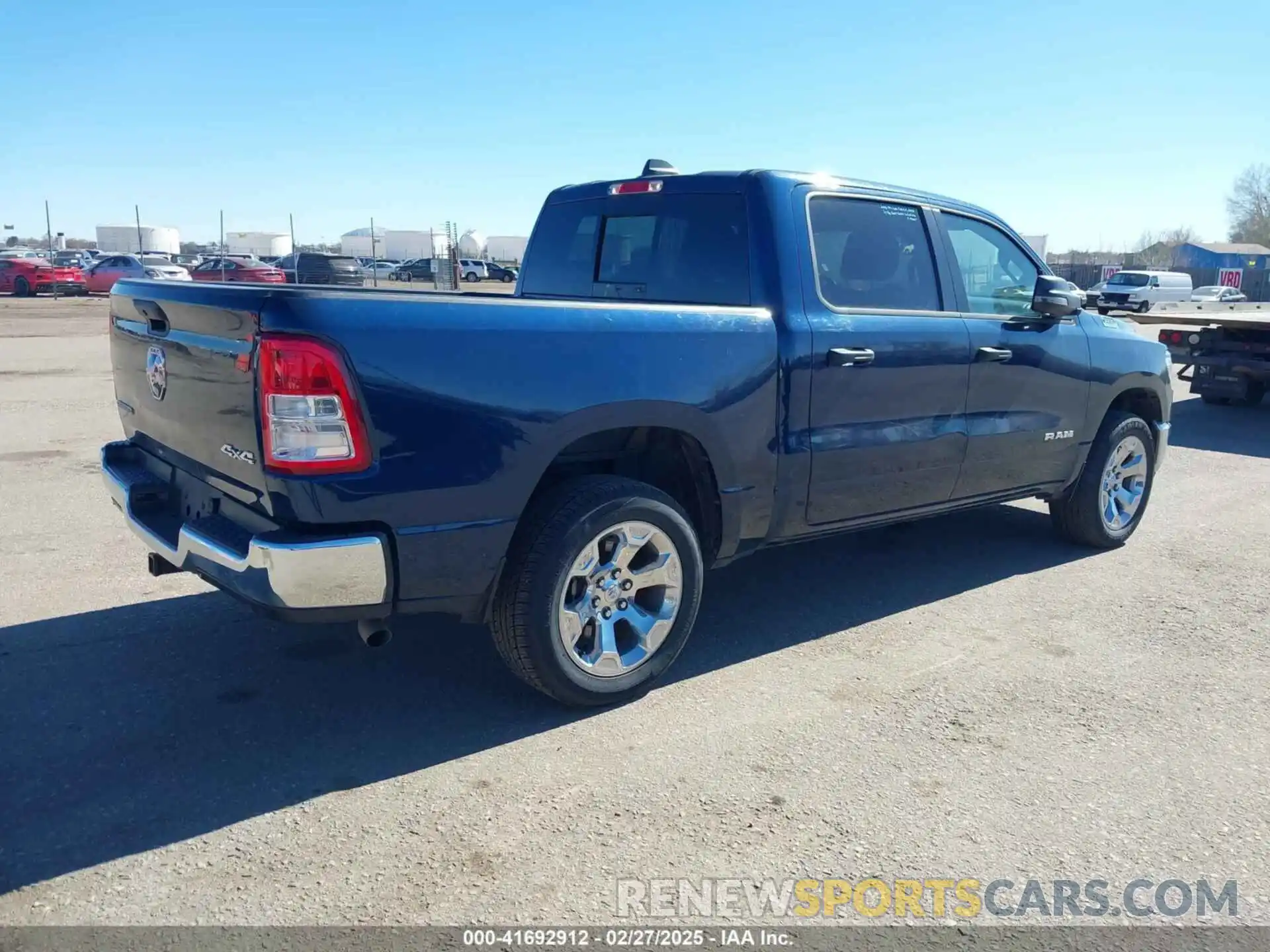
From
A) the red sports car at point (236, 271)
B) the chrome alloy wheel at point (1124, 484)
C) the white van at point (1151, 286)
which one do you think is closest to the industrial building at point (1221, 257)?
the white van at point (1151, 286)

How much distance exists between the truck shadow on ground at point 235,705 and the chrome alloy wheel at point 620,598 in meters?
0.28

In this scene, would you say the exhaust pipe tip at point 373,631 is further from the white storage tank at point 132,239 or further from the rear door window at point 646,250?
the white storage tank at point 132,239

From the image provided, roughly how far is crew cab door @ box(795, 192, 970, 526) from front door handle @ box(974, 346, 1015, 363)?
9 cm

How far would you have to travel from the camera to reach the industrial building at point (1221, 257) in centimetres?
7075

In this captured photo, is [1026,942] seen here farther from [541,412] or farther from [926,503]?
[926,503]

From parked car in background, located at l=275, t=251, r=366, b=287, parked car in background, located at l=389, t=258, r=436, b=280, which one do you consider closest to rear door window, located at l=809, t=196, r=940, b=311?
parked car in background, located at l=275, t=251, r=366, b=287

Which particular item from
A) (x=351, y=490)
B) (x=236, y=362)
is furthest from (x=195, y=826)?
(x=236, y=362)

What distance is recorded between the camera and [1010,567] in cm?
583

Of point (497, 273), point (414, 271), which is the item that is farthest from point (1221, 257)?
point (414, 271)

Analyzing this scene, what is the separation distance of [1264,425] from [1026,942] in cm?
1124

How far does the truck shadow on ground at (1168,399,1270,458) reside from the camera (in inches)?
407

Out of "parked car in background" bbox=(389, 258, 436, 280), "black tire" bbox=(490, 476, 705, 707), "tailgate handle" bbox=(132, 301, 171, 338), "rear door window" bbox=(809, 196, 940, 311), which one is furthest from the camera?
"parked car in background" bbox=(389, 258, 436, 280)

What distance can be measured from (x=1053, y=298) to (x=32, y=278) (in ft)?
119

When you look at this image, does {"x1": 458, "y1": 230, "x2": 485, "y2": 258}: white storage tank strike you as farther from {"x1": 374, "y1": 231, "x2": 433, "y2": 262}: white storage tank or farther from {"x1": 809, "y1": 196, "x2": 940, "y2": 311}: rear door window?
{"x1": 809, "y1": 196, "x2": 940, "y2": 311}: rear door window
